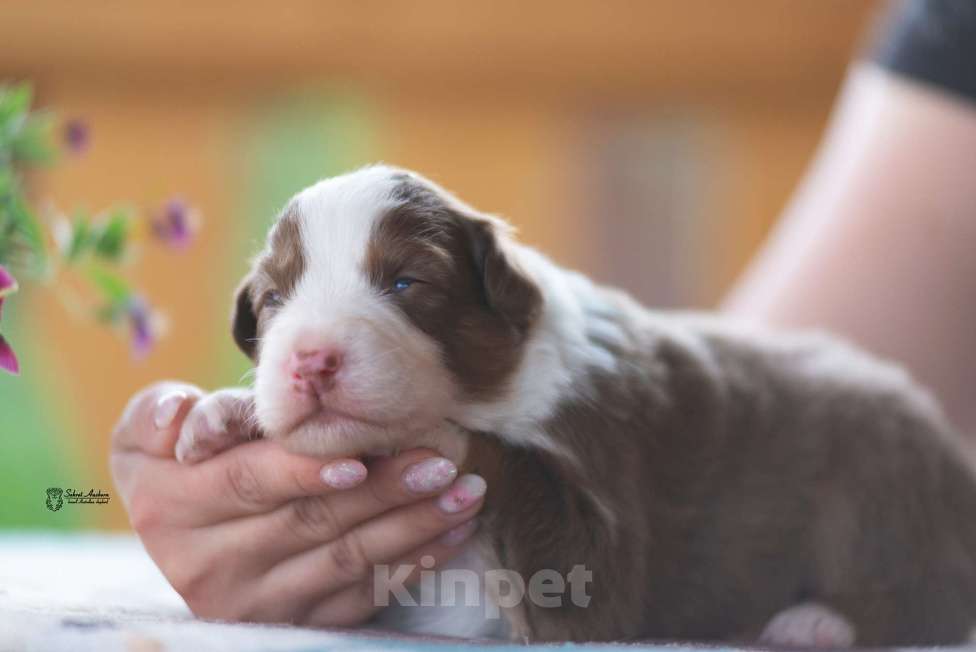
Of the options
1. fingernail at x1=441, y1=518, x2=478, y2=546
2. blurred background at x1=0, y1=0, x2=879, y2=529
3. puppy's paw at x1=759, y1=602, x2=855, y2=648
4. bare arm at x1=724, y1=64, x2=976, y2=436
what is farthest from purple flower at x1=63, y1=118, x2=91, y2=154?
blurred background at x1=0, y1=0, x2=879, y2=529

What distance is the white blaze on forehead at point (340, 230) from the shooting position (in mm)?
1663

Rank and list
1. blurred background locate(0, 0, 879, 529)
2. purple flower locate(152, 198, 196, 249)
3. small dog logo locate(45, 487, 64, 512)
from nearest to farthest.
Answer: small dog logo locate(45, 487, 64, 512)
purple flower locate(152, 198, 196, 249)
blurred background locate(0, 0, 879, 529)

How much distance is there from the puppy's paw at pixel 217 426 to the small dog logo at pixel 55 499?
0.79ft

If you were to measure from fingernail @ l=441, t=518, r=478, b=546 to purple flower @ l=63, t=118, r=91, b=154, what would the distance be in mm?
874

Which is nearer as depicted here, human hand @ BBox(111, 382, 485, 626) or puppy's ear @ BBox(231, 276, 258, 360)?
human hand @ BBox(111, 382, 485, 626)

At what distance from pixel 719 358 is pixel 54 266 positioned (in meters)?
1.24

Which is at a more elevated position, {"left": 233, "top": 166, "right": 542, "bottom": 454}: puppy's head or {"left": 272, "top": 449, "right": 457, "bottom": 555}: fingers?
{"left": 233, "top": 166, "right": 542, "bottom": 454}: puppy's head

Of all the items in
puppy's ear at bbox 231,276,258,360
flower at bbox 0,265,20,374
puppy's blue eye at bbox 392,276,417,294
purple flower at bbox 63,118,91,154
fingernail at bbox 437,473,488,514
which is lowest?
fingernail at bbox 437,473,488,514

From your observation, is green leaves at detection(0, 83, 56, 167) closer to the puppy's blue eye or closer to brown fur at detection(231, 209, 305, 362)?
brown fur at detection(231, 209, 305, 362)

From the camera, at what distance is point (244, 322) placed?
1.91 m

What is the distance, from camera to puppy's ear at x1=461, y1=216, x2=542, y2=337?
172cm

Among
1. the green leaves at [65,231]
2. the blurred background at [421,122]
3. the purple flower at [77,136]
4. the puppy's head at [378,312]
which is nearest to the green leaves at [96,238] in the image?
the green leaves at [65,231]

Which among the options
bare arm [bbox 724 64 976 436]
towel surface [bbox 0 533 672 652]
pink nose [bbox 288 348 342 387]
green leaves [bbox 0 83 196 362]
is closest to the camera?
towel surface [bbox 0 533 672 652]

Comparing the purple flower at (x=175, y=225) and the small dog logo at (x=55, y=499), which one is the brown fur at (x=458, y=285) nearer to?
the purple flower at (x=175, y=225)
